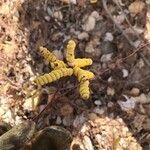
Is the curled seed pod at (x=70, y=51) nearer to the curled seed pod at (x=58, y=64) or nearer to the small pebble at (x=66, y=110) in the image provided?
the curled seed pod at (x=58, y=64)

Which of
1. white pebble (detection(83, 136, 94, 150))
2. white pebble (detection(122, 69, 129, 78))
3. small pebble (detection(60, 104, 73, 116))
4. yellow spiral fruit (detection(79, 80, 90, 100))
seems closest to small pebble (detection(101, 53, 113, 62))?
white pebble (detection(122, 69, 129, 78))

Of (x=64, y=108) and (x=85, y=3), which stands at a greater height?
(x=85, y=3)

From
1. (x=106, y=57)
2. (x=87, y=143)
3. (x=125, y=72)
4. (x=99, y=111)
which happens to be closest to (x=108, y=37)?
(x=106, y=57)

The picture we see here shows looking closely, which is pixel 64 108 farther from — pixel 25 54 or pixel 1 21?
pixel 1 21

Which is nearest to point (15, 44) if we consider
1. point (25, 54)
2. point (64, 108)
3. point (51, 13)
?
point (25, 54)

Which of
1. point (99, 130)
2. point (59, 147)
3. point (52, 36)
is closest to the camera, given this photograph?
point (59, 147)

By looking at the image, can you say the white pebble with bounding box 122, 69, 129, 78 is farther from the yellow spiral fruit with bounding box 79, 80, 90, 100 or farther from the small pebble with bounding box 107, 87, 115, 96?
the yellow spiral fruit with bounding box 79, 80, 90, 100
